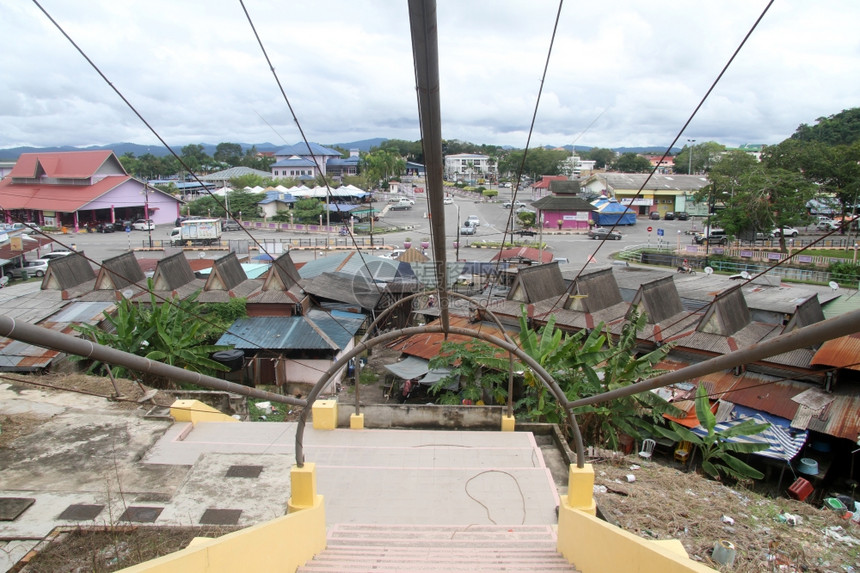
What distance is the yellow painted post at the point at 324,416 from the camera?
425 inches

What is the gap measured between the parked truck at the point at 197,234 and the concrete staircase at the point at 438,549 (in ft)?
140

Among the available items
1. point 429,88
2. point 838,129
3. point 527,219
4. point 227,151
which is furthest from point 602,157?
point 429,88

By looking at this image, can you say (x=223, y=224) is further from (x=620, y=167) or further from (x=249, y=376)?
(x=620, y=167)

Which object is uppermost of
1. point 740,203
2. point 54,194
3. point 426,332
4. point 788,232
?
point 54,194

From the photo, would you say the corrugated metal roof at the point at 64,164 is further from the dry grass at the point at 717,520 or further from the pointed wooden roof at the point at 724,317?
the dry grass at the point at 717,520

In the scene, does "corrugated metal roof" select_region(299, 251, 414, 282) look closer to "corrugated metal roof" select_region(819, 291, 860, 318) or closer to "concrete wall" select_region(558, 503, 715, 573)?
A: "corrugated metal roof" select_region(819, 291, 860, 318)

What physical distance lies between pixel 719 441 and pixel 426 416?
20.8ft

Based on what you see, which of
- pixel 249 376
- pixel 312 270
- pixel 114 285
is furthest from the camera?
pixel 312 270

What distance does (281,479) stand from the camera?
875 cm

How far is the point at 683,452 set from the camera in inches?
522

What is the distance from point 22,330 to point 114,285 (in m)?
21.6

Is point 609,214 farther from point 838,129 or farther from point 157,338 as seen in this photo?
point 157,338

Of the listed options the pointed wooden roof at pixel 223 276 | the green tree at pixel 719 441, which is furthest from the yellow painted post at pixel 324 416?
the pointed wooden roof at pixel 223 276

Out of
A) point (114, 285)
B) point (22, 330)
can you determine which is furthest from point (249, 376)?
point (22, 330)
